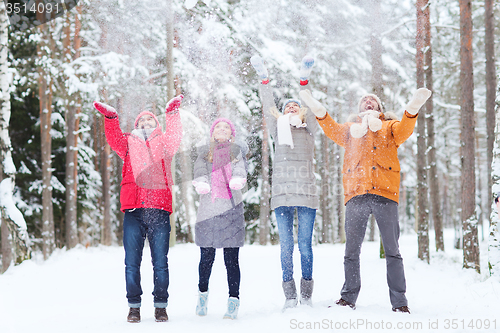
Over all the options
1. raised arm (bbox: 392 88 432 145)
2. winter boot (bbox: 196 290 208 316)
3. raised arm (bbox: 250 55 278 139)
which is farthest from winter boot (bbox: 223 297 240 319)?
raised arm (bbox: 392 88 432 145)

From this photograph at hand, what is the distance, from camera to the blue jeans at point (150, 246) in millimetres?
3877

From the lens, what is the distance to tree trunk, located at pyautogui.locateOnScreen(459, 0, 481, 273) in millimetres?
7289

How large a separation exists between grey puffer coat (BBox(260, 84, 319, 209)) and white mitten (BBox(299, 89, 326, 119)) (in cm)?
26

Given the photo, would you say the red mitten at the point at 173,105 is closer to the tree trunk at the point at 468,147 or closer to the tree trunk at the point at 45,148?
the tree trunk at the point at 468,147

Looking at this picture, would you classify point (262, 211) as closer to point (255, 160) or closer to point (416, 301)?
point (255, 160)

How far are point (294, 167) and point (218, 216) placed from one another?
941mm

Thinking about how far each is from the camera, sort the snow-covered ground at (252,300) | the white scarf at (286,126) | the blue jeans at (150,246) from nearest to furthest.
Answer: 1. the snow-covered ground at (252,300)
2. the blue jeans at (150,246)
3. the white scarf at (286,126)

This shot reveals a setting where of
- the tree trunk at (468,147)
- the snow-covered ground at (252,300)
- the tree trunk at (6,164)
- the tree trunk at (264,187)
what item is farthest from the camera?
the tree trunk at (264,187)

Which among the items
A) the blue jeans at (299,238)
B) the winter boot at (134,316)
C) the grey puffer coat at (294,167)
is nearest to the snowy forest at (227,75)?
the grey puffer coat at (294,167)

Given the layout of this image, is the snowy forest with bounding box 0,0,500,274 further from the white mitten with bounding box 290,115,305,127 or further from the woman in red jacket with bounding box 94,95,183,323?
the white mitten with bounding box 290,115,305,127

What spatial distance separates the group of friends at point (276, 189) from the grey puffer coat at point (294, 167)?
0.01 meters

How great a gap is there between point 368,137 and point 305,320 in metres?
1.88

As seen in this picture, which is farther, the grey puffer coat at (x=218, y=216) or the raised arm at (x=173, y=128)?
the raised arm at (x=173, y=128)

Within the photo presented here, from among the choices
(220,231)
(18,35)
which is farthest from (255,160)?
(18,35)
